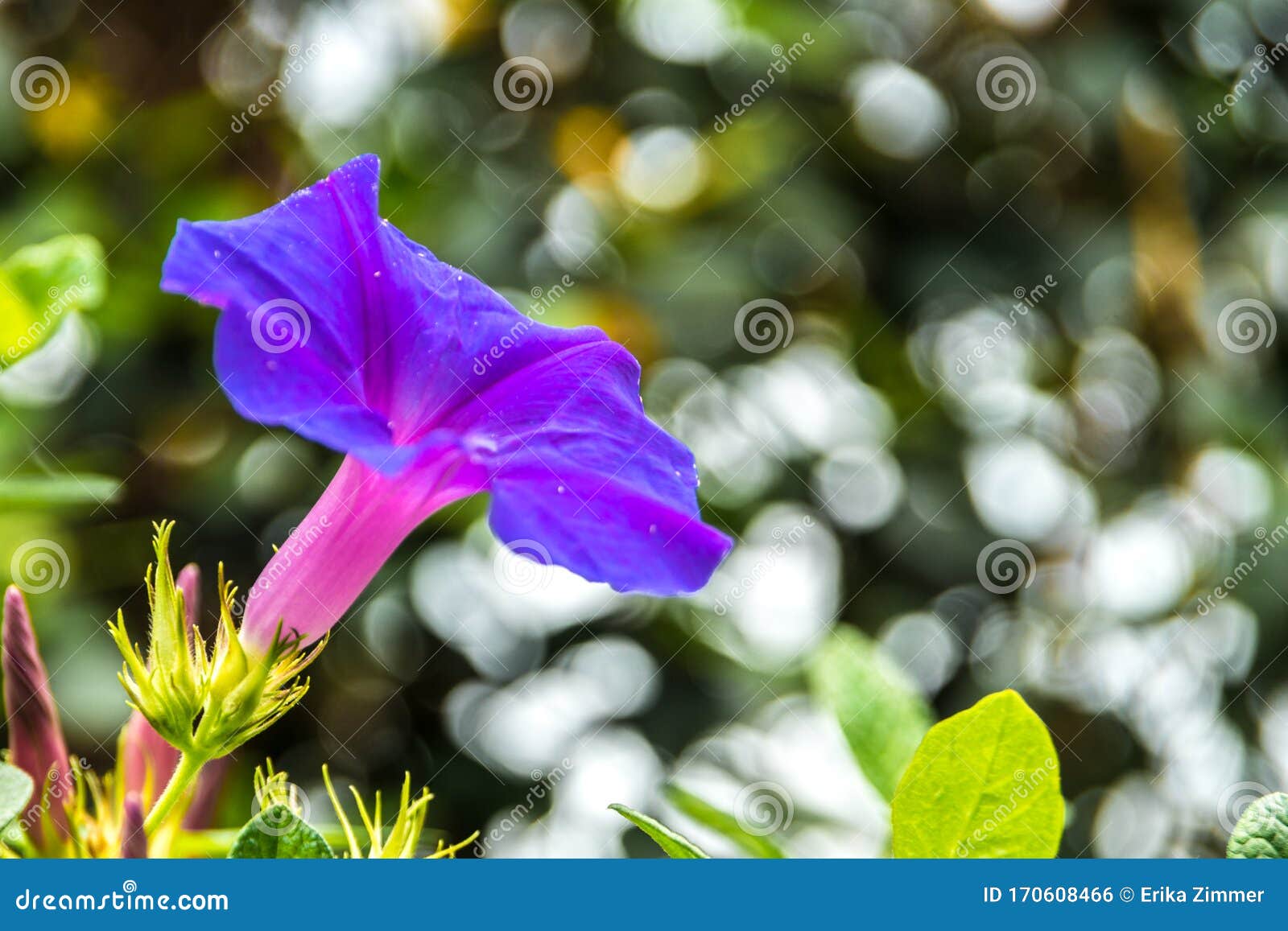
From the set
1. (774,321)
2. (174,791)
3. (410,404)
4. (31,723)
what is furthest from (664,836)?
(774,321)

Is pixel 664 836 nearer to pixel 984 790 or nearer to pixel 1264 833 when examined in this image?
pixel 984 790

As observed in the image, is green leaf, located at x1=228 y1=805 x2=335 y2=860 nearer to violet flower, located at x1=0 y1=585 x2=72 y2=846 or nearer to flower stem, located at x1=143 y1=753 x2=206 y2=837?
flower stem, located at x1=143 y1=753 x2=206 y2=837

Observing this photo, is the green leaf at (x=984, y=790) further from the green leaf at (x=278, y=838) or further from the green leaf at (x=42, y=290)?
the green leaf at (x=42, y=290)

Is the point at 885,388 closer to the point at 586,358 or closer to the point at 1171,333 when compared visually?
the point at 1171,333

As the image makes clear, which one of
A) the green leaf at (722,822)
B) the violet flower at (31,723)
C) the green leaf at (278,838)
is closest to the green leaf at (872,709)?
the green leaf at (722,822)

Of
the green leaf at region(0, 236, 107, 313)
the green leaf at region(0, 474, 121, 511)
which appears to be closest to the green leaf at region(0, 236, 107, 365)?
the green leaf at region(0, 236, 107, 313)

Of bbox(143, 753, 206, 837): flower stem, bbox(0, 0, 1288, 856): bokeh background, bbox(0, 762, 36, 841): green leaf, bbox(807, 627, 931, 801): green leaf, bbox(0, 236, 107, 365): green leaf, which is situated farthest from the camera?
bbox(0, 0, 1288, 856): bokeh background

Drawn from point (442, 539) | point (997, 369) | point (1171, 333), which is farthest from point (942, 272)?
point (442, 539)
